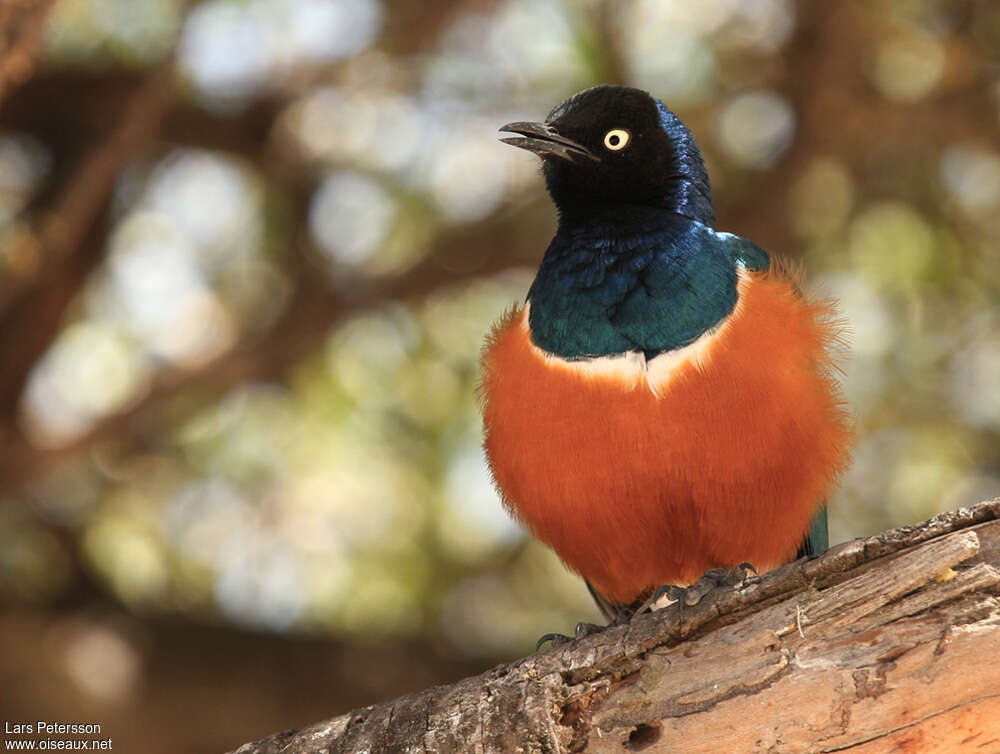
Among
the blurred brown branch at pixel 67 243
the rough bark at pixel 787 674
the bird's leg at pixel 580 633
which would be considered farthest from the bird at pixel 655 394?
the blurred brown branch at pixel 67 243

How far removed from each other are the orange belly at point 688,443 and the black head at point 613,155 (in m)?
0.77

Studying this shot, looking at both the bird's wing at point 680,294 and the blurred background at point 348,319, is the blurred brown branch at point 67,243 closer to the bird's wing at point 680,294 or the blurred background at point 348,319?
the blurred background at point 348,319

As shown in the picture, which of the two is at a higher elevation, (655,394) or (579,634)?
(655,394)

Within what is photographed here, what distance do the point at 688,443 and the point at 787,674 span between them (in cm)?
156

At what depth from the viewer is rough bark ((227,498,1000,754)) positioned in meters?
3.60

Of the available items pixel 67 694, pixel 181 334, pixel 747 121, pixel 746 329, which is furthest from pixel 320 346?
pixel 746 329

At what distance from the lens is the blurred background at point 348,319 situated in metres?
7.96

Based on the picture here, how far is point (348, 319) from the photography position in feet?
27.5

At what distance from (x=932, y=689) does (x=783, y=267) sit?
2.69 metres

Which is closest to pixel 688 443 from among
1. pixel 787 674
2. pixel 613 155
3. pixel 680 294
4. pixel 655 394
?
pixel 655 394

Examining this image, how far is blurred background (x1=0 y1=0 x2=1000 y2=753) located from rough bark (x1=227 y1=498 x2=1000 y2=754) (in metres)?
3.89

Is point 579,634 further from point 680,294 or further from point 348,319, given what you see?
point 348,319

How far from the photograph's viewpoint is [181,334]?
8.69 m

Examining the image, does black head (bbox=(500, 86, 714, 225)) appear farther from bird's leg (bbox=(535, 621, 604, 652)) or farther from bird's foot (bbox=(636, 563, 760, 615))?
bird's leg (bbox=(535, 621, 604, 652))
